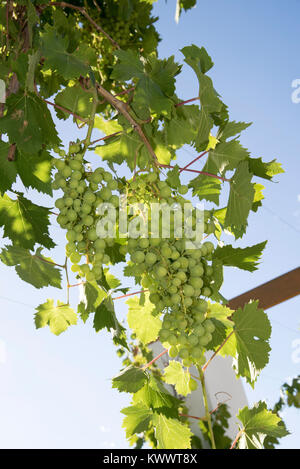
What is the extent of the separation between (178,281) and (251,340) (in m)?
0.23

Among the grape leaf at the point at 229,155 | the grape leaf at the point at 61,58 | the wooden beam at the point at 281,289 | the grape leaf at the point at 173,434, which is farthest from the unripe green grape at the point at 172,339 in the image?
the wooden beam at the point at 281,289

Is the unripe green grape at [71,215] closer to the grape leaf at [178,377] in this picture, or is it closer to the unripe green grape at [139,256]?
the unripe green grape at [139,256]

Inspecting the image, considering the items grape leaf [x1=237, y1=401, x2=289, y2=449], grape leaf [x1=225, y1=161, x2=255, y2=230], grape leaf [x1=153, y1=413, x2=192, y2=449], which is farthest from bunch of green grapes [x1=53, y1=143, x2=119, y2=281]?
grape leaf [x1=237, y1=401, x2=289, y2=449]

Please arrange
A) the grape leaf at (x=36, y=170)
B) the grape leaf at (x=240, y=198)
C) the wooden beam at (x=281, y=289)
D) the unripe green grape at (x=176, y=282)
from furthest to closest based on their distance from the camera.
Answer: the wooden beam at (x=281, y=289), the grape leaf at (x=36, y=170), the grape leaf at (x=240, y=198), the unripe green grape at (x=176, y=282)

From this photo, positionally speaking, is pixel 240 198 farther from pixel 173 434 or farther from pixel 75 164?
pixel 173 434

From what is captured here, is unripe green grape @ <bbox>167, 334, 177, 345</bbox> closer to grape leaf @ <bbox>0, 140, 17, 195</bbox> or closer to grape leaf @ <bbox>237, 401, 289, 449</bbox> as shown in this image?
grape leaf @ <bbox>237, 401, 289, 449</bbox>

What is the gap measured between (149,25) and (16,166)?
125cm

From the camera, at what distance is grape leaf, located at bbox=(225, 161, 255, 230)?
2.24 ft

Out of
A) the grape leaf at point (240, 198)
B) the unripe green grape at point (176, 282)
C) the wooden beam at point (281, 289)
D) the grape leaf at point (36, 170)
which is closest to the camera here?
the unripe green grape at point (176, 282)

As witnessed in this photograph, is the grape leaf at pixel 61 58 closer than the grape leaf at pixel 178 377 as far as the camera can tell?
Yes

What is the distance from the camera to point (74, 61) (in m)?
0.73

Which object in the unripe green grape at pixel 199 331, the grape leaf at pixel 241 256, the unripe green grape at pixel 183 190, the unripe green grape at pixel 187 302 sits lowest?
the unripe green grape at pixel 199 331

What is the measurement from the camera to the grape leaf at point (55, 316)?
844 mm

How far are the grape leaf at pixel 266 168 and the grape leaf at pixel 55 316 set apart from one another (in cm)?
48
